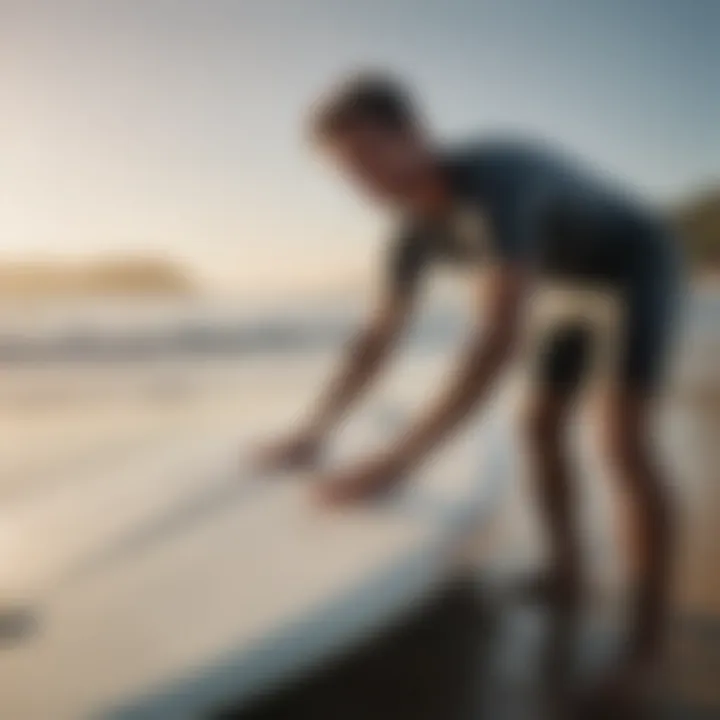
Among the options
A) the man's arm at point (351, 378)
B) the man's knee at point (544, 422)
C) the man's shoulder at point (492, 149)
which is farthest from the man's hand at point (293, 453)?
the man's shoulder at point (492, 149)

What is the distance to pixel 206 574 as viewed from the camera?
2.93ft

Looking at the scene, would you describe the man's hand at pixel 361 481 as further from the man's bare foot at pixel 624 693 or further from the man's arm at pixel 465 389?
the man's bare foot at pixel 624 693

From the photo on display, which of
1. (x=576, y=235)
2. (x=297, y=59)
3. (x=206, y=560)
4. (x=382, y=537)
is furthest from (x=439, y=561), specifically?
(x=297, y=59)

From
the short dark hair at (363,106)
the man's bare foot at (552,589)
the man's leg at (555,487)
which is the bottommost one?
the man's bare foot at (552,589)

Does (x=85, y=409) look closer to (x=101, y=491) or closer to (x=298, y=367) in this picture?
(x=101, y=491)

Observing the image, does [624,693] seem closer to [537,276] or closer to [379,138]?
[537,276]

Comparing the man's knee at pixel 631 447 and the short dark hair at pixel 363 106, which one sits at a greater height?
the short dark hair at pixel 363 106

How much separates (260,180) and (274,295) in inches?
4.6

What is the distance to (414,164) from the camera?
0.90 m

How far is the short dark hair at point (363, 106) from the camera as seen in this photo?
2.95ft

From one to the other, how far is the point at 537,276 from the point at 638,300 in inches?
4.1

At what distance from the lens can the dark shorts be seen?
2.92 feet

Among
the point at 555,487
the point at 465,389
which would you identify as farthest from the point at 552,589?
the point at 465,389

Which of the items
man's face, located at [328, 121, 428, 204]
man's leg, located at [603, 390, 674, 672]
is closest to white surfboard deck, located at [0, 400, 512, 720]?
man's leg, located at [603, 390, 674, 672]
